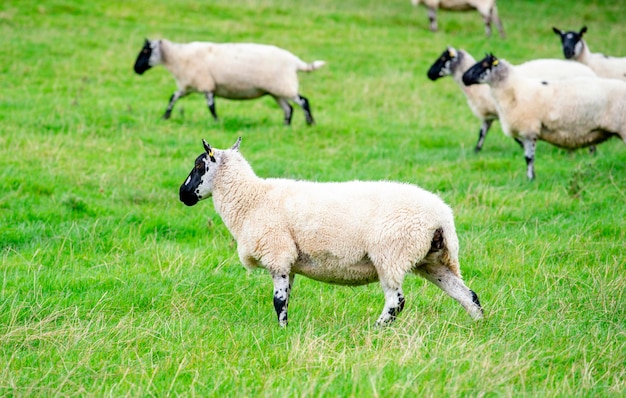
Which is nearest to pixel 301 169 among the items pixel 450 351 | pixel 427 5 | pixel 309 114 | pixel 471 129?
pixel 309 114

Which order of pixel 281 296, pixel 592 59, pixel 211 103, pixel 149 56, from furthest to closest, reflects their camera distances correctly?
pixel 149 56 < pixel 592 59 < pixel 211 103 < pixel 281 296

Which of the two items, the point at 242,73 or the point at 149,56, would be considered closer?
the point at 242,73

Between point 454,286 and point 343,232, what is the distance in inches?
36.6

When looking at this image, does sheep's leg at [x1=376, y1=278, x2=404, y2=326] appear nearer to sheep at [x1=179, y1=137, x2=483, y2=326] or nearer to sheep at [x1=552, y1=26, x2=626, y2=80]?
sheep at [x1=179, y1=137, x2=483, y2=326]

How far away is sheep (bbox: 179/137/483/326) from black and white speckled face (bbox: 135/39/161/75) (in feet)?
31.6

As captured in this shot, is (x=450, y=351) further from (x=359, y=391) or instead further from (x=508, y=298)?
(x=508, y=298)

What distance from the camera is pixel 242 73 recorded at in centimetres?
1462

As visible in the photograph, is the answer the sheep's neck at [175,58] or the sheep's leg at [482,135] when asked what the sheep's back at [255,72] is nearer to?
the sheep's neck at [175,58]

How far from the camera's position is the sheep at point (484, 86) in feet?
43.4

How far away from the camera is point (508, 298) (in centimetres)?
659

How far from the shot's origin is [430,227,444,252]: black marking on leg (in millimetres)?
5910

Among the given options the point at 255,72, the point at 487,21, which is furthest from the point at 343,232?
the point at 487,21

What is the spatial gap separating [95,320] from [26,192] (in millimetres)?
4086

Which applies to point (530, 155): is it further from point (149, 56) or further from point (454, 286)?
point (149, 56)
